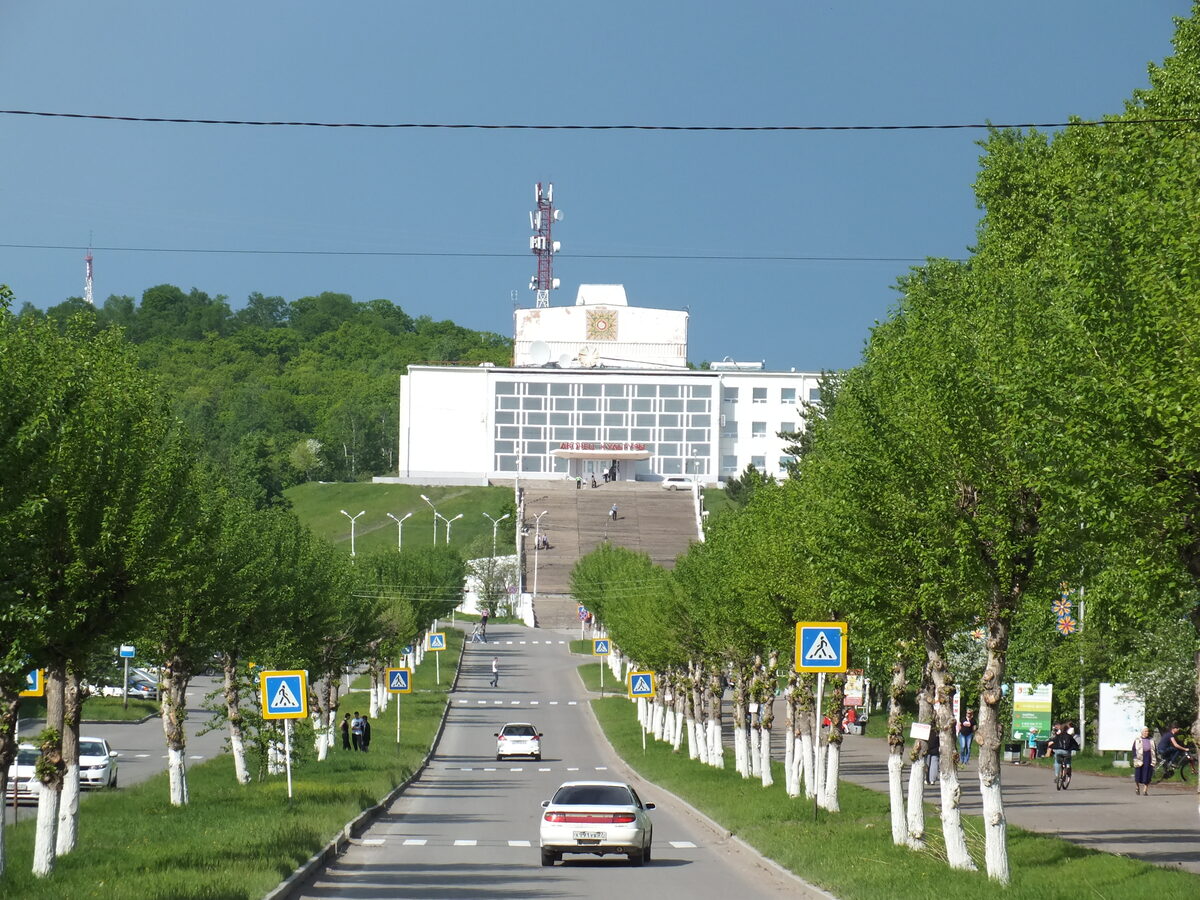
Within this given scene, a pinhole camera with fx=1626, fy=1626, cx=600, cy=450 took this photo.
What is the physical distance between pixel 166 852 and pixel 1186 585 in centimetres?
1391

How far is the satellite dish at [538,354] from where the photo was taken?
559 feet

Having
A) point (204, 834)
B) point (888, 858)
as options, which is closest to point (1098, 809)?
point (888, 858)

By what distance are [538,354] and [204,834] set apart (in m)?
147

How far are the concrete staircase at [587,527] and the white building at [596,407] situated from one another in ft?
35.5

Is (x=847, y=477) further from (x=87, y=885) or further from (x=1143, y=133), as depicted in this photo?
(x=87, y=885)

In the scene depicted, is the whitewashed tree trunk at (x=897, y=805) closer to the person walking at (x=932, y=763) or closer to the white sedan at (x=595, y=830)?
the white sedan at (x=595, y=830)

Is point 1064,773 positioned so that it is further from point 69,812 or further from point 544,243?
point 544,243

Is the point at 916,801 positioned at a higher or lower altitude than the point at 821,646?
lower

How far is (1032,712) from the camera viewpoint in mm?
48031

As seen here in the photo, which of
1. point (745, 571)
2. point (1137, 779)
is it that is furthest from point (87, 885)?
Result: point (1137, 779)

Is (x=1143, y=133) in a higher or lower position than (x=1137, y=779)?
higher

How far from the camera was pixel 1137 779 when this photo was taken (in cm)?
3734

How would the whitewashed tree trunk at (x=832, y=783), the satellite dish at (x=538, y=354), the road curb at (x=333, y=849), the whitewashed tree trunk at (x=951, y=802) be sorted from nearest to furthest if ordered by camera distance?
the road curb at (x=333, y=849)
the whitewashed tree trunk at (x=951, y=802)
the whitewashed tree trunk at (x=832, y=783)
the satellite dish at (x=538, y=354)

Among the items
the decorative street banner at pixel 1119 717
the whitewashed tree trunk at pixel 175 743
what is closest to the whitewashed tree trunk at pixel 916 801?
the whitewashed tree trunk at pixel 175 743
